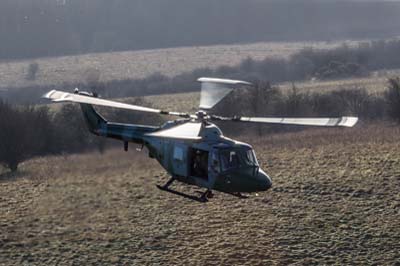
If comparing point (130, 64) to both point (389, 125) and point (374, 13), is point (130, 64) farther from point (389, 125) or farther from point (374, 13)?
point (374, 13)

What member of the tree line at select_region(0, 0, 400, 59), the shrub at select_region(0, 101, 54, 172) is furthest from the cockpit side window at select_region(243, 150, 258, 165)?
the tree line at select_region(0, 0, 400, 59)

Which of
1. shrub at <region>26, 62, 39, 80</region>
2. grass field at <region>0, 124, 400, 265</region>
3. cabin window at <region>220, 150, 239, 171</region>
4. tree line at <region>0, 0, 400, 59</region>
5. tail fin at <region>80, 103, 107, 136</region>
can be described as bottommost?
grass field at <region>0, 124, 400, 265</region>

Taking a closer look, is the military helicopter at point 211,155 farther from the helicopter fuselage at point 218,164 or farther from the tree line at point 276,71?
the tree line at point 276,71

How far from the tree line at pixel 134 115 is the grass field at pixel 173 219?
1098 millimetres

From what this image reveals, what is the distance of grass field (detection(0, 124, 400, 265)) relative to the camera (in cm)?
2359

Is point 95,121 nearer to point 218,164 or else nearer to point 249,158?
point 218,164

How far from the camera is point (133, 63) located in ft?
342

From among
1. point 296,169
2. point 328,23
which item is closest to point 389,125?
point 296,169

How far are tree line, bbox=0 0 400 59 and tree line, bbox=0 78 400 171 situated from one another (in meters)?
72.7

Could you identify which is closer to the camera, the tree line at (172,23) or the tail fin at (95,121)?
the tail fin at (95,121)

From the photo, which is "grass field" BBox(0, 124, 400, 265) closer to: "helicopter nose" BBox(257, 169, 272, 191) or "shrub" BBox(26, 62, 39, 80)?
"helicopter nose" BBox(257, 169, 272, 191)

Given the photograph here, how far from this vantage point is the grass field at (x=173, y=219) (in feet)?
77.4

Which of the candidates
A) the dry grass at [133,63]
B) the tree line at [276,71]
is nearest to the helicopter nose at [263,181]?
the tree line at [276,71]

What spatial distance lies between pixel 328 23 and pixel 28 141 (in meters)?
122
